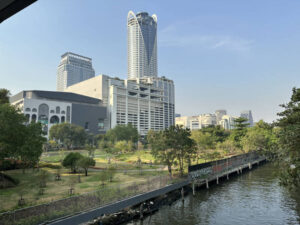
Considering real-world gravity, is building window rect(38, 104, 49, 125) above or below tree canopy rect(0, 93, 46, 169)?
above

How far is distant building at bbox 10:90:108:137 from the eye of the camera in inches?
5581

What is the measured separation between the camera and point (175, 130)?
4012 centimetres

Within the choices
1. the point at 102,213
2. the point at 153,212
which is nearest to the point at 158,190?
the point at 153,212

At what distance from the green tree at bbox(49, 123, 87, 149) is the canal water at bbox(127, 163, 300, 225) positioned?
92.2 metres

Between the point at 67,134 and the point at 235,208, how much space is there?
4011 inches

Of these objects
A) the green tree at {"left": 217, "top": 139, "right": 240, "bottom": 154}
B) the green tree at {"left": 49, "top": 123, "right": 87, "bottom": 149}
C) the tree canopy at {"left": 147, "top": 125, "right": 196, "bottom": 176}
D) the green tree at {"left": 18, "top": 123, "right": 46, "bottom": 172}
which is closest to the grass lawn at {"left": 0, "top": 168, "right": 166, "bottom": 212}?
the green tree at {"left": 18, "top": 123, "right": 46, "bottom": 172}

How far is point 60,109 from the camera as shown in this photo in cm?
→ 15150

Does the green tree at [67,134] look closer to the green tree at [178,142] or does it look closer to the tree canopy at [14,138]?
the tree canopy at [14,138]

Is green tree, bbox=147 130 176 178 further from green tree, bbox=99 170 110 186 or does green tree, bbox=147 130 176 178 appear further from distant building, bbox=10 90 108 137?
distant building, bbox=10 90 108 137

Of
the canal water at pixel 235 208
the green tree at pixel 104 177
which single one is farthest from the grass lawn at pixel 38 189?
the canal water at pixel 235 208

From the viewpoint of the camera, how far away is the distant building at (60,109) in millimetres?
141750

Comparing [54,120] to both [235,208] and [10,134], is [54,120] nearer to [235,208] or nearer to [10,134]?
[10,134]

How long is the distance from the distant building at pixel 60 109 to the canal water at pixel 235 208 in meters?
125

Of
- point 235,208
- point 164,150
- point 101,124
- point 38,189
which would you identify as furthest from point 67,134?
point 235,208
